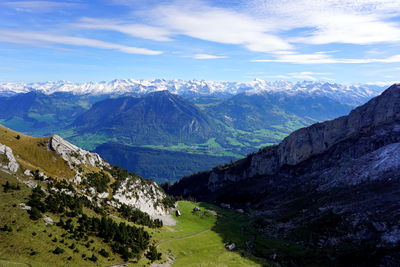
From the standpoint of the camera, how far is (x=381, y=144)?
504ft

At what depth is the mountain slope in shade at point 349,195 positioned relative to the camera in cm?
8705

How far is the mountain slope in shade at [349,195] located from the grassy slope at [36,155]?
8651 centimetres

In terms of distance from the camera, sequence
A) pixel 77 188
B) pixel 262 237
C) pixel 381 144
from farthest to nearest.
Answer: pixel 381 144 → pixel 262 237 → pixel 77 188

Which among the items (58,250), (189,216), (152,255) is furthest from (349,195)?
(58,250)

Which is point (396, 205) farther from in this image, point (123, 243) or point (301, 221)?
point (123, 243)

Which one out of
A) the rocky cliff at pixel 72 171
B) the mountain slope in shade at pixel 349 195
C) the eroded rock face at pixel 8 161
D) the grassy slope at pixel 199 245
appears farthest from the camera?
the rocky cliff at pixel 72 171

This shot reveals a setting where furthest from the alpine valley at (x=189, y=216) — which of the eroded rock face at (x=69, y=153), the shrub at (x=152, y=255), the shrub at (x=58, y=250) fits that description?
the eroded rock face at (x=69, y=153)

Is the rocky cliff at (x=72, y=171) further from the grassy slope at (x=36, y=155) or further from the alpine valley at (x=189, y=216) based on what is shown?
the alpine valley at (x=189, y=216)

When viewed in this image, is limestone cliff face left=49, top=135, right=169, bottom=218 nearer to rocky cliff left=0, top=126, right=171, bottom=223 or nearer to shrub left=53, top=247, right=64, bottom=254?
rocky cliff left=0, top=126, right=171, bottom=223

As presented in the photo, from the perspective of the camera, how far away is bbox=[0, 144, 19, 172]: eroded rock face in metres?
93.9

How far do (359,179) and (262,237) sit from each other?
49302mm

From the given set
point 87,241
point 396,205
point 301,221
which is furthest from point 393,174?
point 87,241

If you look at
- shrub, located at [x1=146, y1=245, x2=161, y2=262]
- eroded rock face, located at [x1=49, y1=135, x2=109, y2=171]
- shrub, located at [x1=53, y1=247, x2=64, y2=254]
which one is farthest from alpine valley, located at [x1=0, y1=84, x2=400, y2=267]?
eroded rock face, located at [x1=49, y1=135, x2=109, y2=171]

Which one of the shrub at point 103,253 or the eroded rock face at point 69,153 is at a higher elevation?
the eroded rock face at point 69,153
